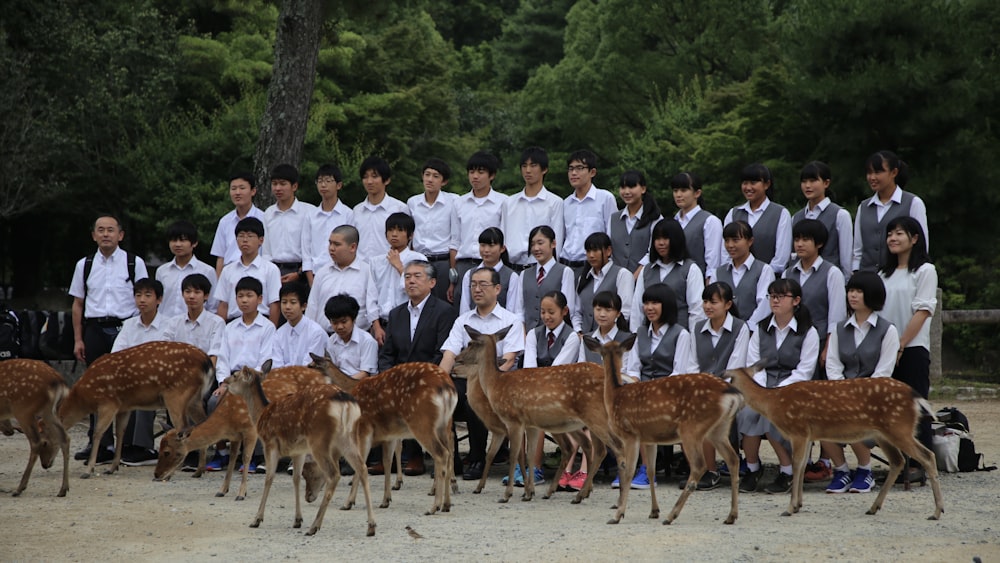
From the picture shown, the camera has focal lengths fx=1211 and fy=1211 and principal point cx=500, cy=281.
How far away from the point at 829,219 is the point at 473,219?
10.7ft

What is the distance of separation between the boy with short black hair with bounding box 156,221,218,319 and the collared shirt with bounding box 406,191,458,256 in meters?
2.07

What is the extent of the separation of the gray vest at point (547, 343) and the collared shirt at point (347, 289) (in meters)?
1.70

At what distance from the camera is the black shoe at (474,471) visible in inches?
403

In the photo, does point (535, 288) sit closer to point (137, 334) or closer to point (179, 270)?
point (179, 270)

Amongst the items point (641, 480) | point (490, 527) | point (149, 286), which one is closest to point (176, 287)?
point (149, 286)

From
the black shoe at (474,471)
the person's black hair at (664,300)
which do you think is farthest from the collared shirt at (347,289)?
the person's black hair at (664,300)

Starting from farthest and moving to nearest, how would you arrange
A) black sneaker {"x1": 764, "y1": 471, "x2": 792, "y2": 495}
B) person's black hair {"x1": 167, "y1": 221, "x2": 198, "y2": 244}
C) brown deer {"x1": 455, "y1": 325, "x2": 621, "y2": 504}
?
person's black hair {"x1": 167, "y1": 221, "x2": 198, "y2": 244} < black sneaker {"x1": 764, "y1": 471, "x2": 792, "y2": 495} < brown deer {"x1": 455, "y1": 325, "x2": 621, "y2": 504}

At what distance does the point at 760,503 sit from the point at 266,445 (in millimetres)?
3608

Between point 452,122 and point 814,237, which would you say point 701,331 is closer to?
point 814,237

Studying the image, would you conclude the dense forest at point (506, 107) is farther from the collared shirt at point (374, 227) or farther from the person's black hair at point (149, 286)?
the person's black hair at point (149, 286)

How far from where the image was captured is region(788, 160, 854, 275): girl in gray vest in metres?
10.1

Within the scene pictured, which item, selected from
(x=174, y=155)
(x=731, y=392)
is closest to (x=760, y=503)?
(x=731, y=392)

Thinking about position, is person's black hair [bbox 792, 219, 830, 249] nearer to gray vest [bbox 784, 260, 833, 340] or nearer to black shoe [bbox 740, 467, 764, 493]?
gray vest [bbox 784, 260, 833, 340]

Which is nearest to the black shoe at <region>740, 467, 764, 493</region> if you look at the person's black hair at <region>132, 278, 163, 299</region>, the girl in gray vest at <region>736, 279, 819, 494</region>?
the girl in gray vest at <region>736, 279, 819, 494</region>
